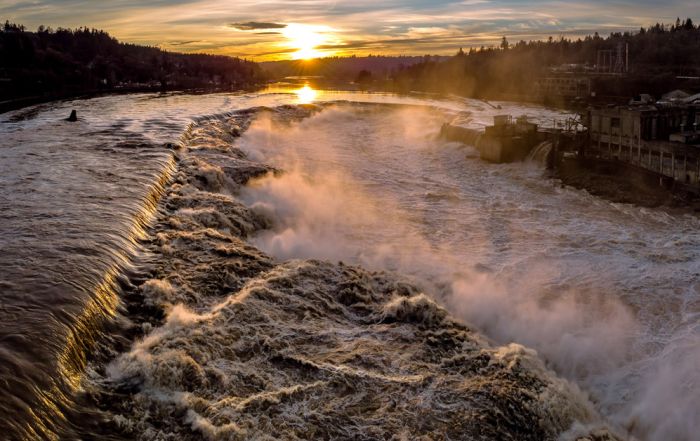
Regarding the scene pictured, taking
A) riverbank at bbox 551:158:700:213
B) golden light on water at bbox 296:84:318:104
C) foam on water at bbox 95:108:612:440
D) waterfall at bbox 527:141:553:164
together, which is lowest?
foam on water at bbox 95:108:612:440

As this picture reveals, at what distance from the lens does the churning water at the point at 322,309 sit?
866 cm

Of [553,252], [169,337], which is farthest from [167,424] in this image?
[553,252]

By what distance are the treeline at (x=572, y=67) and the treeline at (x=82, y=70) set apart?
47.3m

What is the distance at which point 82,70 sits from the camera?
125312 mm

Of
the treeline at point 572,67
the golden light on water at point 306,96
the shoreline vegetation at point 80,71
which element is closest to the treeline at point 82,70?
the shoreline vegetation at point 80,71

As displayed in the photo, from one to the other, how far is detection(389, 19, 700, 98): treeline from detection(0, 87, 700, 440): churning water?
56.7 meters

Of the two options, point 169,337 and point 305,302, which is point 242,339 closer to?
point 169,337

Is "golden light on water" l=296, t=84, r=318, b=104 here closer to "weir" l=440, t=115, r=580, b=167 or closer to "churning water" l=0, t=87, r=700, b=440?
"weir" l=440, t=115, r=580, b=167

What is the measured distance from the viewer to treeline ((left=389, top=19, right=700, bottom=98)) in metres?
82.0

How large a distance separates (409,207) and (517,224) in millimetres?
4507

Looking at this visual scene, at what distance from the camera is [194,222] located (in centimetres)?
1739

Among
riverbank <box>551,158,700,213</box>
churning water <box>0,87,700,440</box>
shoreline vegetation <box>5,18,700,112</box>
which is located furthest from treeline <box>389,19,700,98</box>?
churning water <box>0,87,700,440</box>

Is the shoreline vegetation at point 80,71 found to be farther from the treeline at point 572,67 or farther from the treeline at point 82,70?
the treeline at point 572,67

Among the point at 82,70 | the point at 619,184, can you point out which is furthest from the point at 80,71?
the point at 619,184
